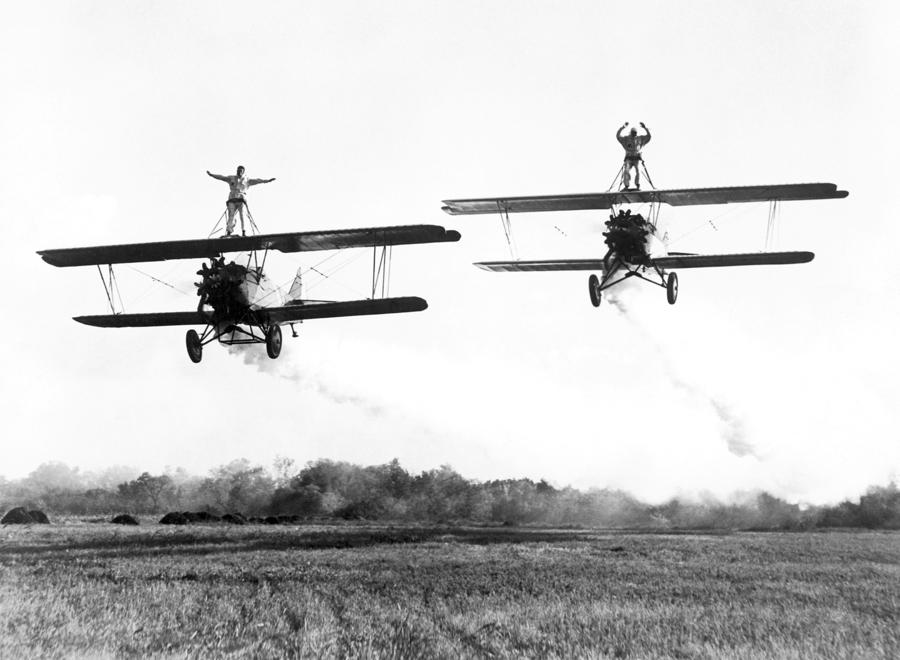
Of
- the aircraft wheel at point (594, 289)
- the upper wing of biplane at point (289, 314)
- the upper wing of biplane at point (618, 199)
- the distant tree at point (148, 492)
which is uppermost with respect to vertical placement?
the upper wing of biplane at point (618, 199)

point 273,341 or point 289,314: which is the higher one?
point 289,314

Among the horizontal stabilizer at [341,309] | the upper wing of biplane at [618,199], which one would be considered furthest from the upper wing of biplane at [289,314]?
the upper wing of biplane at [618,199]

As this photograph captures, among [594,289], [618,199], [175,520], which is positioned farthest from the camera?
[175,520]

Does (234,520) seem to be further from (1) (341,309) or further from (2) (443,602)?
(2) (443,602)

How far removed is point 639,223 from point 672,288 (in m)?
2.69

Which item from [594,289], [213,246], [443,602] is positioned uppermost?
[213,246]

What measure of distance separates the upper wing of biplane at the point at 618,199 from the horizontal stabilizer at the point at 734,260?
194 cm

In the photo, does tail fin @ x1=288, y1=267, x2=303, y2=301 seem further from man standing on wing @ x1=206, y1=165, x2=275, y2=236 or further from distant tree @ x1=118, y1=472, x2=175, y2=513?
distant tree @ x1=118, y1=472, x2=175, y2=513

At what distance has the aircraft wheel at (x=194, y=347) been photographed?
2919 cm

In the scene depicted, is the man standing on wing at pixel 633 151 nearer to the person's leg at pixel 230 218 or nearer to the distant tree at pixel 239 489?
the person's leg at pixel 230 218

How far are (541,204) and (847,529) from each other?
31645 mm

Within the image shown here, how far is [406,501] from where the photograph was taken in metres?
73.0

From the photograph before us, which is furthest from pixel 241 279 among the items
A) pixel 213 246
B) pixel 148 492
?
pixel 148 492

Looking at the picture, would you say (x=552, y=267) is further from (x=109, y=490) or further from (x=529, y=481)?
(x=109, y=490)
